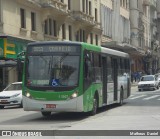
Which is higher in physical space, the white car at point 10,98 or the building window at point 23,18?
the building window at point 23,18

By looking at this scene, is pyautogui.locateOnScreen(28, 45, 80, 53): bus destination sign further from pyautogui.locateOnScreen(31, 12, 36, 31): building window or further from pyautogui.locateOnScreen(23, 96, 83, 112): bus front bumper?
pyautogui.locateOnScreen(31, 12, 36, 31): building window

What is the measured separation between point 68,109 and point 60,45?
2482 millimetres

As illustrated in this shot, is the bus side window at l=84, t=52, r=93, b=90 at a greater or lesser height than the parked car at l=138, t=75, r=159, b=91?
greater

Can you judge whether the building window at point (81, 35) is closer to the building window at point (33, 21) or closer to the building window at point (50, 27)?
the building window at point (50, 27)

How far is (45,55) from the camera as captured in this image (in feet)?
60.7

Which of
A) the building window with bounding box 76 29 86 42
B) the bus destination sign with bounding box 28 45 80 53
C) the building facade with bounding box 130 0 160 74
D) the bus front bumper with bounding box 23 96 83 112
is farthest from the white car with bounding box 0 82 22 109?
Result: the building facade with bounding box 130 0 160 74

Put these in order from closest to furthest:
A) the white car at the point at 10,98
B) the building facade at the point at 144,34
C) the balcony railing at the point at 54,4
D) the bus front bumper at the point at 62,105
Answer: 1. the bus front bumper at the point at 62,105
2. the white car at the point at 10,98
3. the balcony railing at the point at 54,4
4. the building facade at the point at 144,34

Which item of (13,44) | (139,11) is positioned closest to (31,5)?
(13,44)

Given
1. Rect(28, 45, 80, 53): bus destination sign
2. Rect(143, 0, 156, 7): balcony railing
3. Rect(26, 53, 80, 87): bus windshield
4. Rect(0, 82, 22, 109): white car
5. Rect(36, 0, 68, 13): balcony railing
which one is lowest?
Rect(0, 82, 22, 109): white car

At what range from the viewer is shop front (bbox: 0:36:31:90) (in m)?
35.2

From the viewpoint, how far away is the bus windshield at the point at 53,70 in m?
18.1

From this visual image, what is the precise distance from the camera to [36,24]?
41688 millimetres

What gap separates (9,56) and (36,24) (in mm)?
6274

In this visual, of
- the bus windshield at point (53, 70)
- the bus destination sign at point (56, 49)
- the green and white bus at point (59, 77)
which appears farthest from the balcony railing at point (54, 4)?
the bus windshield at point (53, 70)
